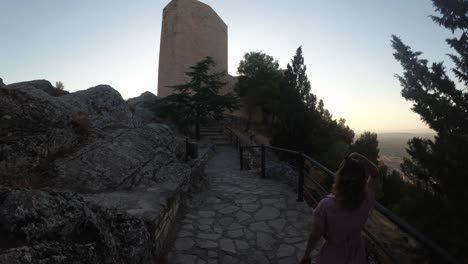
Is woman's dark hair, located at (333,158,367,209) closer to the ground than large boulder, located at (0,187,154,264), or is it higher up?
higher up

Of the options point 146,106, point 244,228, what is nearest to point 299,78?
point 146,106

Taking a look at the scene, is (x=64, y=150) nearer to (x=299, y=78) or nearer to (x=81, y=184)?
(x=81, y=184)

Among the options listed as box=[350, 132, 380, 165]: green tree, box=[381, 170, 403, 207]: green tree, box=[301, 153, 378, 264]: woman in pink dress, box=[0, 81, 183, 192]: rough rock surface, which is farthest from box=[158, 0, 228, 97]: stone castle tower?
box=[301, 153, 378, 264]: woman in pink dress

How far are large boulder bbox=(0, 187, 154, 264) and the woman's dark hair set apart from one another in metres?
1.81

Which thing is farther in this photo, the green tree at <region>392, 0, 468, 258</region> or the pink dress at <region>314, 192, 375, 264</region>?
the green tree at <region>392, 0, 468, 258</region>

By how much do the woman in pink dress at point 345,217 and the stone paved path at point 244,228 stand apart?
165cm

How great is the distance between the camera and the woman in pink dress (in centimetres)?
185

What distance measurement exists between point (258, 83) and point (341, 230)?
1047 inches

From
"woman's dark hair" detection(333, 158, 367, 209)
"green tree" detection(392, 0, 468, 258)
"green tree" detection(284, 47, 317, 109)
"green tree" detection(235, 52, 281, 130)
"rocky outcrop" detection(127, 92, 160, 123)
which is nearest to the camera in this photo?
"woman's dark hair" detection(333, 158, 367, 209)

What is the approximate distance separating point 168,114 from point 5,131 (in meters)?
12.9

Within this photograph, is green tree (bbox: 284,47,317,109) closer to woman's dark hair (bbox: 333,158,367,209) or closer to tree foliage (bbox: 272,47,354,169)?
tree foliage (bbox: 272,47,354,169)

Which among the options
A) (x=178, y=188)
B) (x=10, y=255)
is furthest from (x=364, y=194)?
(x=178, y=188)

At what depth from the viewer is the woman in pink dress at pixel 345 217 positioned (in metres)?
1.85

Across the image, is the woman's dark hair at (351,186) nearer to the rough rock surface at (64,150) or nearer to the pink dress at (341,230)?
the pink dress at (341,230)
